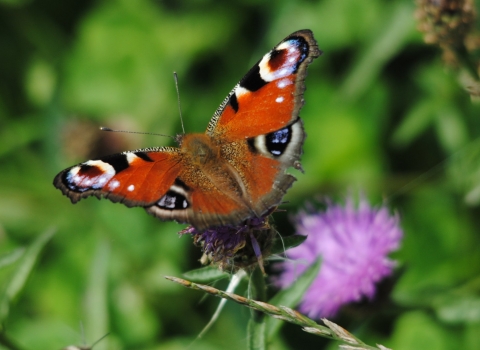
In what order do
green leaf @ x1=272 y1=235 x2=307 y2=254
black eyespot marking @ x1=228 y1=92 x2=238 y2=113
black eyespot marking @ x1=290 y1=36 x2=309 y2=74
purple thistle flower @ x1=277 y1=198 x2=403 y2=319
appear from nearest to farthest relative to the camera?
green leaf @ x1=272 y1=235 x2=307 y2=254, black eyespot marking @ x1=290 y1=36 x2=309 y2=74, black eyespot marking @ x1=228 y1=92 x2=238 y2=113, purple thistle flower @ x1=277 y1=198 x2=403 y2=319

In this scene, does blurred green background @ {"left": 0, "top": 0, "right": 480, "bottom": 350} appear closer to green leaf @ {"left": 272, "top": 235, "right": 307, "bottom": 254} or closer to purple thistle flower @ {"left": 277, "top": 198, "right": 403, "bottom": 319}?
purple thistle flower @ {"left": 277, "top": 198, "right": 403, "bottom": 319}

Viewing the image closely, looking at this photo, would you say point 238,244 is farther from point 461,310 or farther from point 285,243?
point 461,310

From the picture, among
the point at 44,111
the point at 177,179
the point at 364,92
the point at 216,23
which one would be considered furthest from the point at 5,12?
the point at 177,179

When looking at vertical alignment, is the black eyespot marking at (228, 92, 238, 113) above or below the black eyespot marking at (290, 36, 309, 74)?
below

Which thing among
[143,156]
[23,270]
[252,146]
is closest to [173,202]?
[143,156]

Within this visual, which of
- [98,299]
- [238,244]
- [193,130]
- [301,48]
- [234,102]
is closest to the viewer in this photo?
[238,244]

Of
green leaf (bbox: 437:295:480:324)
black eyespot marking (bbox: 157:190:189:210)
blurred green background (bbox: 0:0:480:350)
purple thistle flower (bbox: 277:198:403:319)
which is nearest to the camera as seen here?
black eyespot marking (bbox: 157:190:189:210)

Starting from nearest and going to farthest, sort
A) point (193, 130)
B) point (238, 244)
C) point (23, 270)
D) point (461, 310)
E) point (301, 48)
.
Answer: point (238, 244) < point (301, 48) < point (23, 270) < point (461, 310) < point (193, 130)

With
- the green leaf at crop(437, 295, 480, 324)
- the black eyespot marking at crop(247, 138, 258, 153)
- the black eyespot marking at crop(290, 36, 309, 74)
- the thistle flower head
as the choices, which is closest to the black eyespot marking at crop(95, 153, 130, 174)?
the thistle flower head
